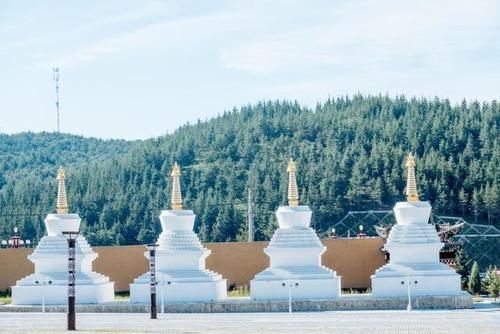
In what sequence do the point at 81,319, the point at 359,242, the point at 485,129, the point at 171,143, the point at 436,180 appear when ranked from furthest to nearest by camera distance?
the point at 171,143, the point at 485,129, the point at 436,180, the point at 359,242, the point at 81,319

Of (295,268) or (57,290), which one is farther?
(57,290)

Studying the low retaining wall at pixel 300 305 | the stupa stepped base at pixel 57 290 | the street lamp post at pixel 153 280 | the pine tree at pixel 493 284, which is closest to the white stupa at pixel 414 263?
the low retaining wall at pixel 300 305

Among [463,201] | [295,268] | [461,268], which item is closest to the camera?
[295,268]

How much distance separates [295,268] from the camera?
126 feet

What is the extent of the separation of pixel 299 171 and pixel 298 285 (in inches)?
2285

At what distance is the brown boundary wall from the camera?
4381 cm

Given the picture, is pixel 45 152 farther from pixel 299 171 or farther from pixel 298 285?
pixel 298 285

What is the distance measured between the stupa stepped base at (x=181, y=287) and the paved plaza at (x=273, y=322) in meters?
2.09

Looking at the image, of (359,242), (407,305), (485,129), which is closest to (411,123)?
(485,129)

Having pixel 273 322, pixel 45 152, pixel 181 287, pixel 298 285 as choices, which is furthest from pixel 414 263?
pixel 45 152

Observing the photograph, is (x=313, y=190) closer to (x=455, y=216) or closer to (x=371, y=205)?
(x=371, y=205)

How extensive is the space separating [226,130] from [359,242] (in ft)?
262

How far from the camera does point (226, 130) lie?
12300 centimetres

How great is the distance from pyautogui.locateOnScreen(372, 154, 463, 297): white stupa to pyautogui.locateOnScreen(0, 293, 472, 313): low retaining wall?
0.64 metres
